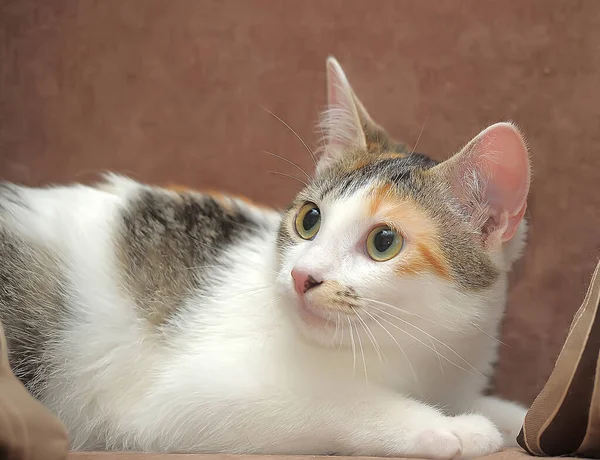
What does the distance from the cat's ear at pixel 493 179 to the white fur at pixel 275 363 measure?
7 centimetres

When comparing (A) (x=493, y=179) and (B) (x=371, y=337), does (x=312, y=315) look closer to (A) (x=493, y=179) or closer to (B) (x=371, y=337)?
(B) (x=371, y=337)

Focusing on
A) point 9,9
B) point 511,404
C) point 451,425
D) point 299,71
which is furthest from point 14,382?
point 9,9

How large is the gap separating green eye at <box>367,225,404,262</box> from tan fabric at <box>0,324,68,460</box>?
19.4 inches

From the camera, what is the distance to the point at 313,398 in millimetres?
972

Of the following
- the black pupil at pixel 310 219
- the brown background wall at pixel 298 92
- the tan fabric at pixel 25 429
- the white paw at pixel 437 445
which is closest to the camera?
the tan fabric at pixel 25 429

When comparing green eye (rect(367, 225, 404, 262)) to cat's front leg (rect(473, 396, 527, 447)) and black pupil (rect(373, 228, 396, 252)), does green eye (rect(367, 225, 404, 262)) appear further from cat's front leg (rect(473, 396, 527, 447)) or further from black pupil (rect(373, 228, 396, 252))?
cat's front leg (rect(473, 396, 527, 447))

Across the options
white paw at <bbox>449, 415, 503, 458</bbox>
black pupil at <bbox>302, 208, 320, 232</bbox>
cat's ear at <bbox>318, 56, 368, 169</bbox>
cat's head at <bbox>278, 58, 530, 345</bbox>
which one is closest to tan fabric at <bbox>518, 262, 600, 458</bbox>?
white paw at <bbox>449, 415, 503, 458</bbox>

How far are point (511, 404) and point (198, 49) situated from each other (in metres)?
1.07

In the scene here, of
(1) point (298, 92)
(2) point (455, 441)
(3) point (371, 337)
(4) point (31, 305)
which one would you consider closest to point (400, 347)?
(3) point (371, 337)

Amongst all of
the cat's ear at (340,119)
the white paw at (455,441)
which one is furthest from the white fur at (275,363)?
the cat's ear at (340,119)

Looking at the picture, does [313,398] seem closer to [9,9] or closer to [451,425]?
[451,425]

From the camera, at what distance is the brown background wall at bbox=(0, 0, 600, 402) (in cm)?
144

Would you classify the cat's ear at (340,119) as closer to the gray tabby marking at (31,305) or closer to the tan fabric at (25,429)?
the gray tabby marking at (31,305)

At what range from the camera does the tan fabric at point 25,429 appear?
599 mm
